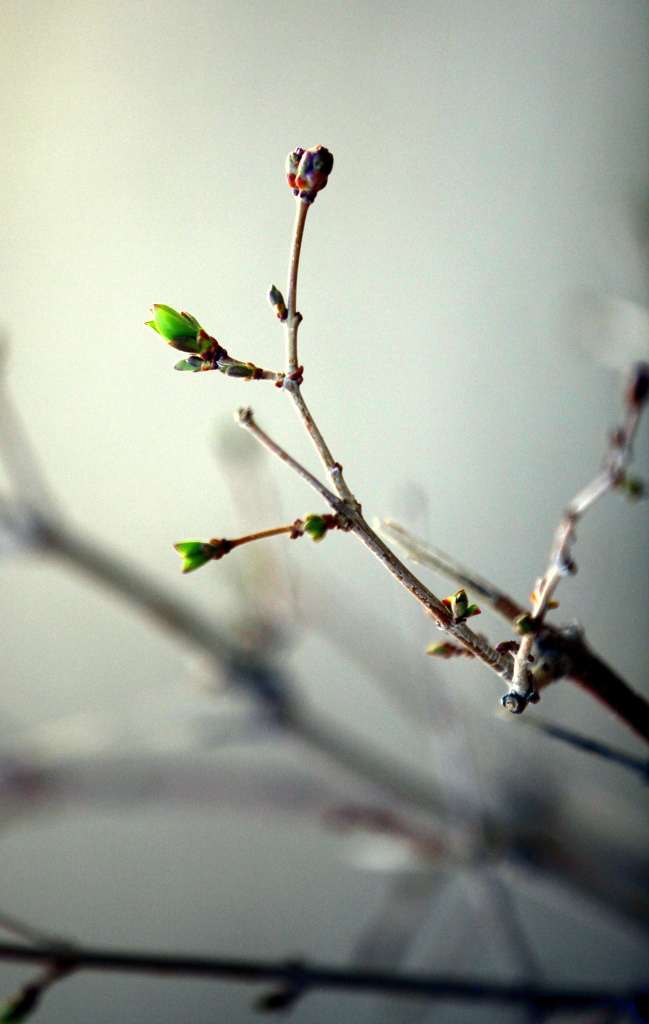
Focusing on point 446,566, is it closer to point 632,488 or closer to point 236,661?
point 632,488

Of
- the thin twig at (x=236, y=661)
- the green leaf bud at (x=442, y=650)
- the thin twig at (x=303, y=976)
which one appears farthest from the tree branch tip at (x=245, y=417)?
the thin twig at (x=236, y=661)

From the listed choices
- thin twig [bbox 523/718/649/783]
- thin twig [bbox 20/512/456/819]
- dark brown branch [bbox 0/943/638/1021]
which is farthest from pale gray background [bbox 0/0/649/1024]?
thin twig [bbox 523/718/649/783]

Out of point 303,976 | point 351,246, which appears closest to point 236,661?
point 303,976

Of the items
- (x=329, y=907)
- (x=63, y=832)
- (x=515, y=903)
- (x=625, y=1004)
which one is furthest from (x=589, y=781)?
(x=63, y=832)

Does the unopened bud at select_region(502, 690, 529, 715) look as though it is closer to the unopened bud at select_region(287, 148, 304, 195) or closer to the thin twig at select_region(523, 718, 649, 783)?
the thin twig at select_region(523, 718, 649, 783)

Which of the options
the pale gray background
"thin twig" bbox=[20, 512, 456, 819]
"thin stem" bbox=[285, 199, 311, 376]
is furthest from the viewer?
the pale gray background

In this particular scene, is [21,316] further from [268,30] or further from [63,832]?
[63,832]
